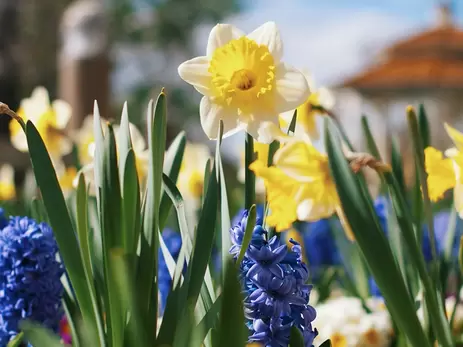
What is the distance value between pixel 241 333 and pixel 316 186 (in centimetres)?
16

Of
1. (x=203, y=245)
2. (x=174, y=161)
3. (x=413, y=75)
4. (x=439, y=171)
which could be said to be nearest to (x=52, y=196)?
(x=203, y=245)

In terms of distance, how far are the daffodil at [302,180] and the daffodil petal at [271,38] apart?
17 centimetres

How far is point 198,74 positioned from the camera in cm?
81

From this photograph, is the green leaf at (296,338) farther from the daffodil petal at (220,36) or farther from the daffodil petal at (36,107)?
the daffodil petal at (36,107)

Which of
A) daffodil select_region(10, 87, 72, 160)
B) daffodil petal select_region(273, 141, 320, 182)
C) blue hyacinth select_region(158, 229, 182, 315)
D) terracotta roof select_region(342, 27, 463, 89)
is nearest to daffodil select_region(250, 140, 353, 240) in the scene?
daffodil petal select_region(273, 141, 320, 182)

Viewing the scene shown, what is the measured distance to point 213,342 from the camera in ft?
2.31

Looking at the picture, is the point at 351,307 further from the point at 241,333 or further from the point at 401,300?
the point at 241,333

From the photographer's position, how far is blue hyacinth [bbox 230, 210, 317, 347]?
73 cm

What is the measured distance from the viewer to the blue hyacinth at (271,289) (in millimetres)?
729

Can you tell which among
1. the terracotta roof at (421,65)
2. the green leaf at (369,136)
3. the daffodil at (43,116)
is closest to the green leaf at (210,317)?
the green leaf at (369,136)

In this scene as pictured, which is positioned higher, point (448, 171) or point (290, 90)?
point (290, 90)

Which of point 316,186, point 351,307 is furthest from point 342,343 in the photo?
point 316,186

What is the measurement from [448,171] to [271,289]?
25 centimetres

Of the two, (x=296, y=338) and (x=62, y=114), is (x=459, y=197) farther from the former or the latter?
(x=62, y=114)
